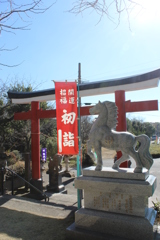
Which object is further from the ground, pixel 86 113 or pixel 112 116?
pixel 86 113

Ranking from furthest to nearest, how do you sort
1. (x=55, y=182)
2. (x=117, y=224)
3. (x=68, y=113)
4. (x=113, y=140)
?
(x=55, y=182)
(x=68, y=113)
(x=113, y=140)
(x=117, y=224)

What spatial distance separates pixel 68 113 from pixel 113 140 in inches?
64.5

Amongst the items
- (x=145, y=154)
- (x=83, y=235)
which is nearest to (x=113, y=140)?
(x=145, y=154)

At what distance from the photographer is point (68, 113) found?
15.2ft

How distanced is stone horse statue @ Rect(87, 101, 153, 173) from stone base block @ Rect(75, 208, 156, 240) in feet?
2.36

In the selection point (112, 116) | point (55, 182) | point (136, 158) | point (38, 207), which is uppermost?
point (112, 116)

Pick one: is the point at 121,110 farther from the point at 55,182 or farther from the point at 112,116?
the point at 55,182

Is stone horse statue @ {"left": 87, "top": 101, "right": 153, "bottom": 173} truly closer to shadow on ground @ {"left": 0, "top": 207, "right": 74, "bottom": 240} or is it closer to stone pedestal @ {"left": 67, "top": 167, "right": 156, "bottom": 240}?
stone pedestal @ {"left": 67, "top": 167, "right": 156, "bottom": 240}

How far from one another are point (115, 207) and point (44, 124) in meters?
13.3

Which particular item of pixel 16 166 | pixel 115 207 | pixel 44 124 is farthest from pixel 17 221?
pixel 44 124

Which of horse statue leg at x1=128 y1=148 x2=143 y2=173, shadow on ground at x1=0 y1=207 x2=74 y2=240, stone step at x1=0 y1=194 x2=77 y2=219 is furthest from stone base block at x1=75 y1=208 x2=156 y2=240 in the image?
stone step at x1=0 y1=194 x2=77 y2=219

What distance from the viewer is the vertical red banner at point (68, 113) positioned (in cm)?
461

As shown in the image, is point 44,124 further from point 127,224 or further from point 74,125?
point 127,224

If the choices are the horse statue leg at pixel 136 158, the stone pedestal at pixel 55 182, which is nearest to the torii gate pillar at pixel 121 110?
the horse statue leg at pixel 136 158
